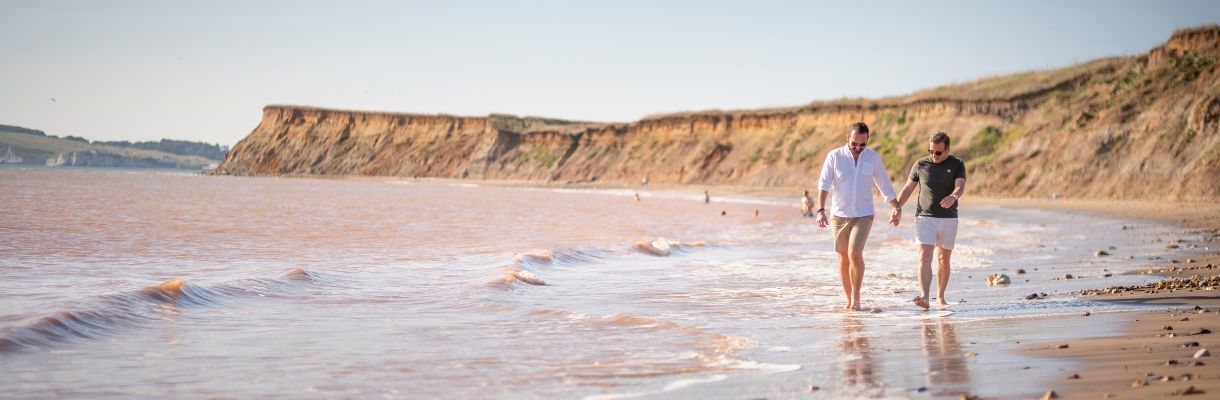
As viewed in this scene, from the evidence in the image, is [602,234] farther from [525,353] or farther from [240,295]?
[525,353]

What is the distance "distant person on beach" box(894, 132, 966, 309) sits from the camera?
8.49 meters

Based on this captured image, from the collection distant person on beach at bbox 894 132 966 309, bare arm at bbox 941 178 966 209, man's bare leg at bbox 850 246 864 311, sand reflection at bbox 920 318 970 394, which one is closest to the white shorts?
distant person on beach at bbox 894 132 966 309

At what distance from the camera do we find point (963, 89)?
202 feet

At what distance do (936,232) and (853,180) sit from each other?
2.81 ft

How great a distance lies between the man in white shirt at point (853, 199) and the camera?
8531 millimetres

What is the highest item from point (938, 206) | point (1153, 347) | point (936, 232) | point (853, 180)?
point (853, 180)

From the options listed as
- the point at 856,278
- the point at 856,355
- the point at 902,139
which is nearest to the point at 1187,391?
the point at 856,355

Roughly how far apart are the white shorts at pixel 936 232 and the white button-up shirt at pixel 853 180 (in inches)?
14.8

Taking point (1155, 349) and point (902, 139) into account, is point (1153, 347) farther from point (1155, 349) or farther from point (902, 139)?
point (902, 139)

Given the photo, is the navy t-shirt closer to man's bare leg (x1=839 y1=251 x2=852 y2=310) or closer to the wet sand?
man's bare leg (x1=839 y1=251 x2=852 y2=310)

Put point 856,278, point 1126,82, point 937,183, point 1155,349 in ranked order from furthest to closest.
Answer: point 1126,82 < point 937,183 < point 856,278 < point 1155,349

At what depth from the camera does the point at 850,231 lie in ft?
28.4

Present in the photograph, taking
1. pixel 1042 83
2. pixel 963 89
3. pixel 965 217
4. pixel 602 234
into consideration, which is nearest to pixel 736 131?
pixel 963 89

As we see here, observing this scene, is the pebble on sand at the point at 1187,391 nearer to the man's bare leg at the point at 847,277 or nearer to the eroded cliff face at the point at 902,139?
the man's bare leg at the point at 847,277
